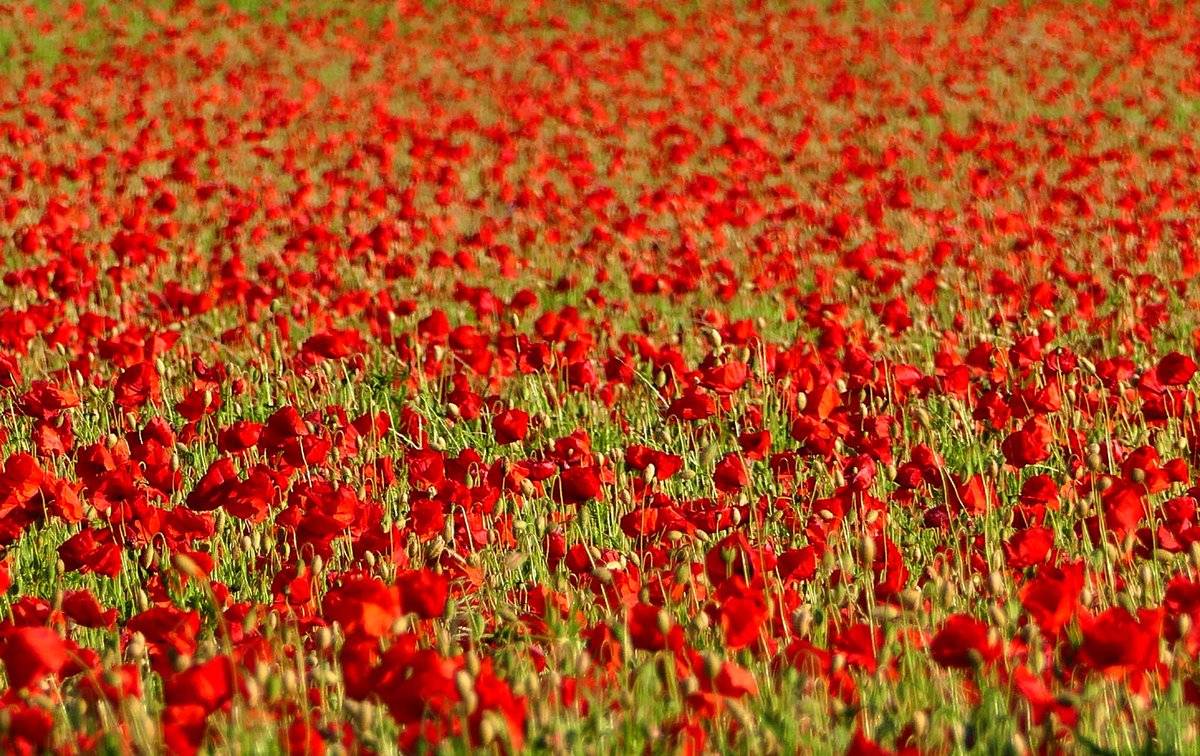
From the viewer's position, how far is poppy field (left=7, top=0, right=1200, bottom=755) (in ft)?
6.76

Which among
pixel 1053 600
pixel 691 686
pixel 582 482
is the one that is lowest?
pixel 582 482

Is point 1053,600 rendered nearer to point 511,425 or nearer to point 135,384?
point 511,425

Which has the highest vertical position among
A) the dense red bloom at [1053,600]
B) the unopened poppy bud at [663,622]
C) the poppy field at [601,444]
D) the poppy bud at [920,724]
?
the dense red bloom at [1053,600]

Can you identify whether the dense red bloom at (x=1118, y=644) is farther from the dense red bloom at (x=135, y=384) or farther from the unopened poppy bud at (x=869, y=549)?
the dense red bloom at (x=135, y=384)

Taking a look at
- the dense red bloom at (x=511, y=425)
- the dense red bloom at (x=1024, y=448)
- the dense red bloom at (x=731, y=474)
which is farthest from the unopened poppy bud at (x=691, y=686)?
the dense red bloom at (x=511, y=425)

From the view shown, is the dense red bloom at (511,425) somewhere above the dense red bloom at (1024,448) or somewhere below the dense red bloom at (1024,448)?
below

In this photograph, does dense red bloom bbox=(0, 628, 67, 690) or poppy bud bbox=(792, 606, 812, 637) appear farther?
poppy bud bbox=(792, 606, 812, 637)

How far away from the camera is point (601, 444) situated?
4.11 meters

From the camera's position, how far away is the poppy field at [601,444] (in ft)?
6.76

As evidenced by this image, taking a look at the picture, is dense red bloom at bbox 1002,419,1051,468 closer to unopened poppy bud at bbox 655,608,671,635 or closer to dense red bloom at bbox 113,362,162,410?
unopened poppy bud at bbox 655,608,671,635

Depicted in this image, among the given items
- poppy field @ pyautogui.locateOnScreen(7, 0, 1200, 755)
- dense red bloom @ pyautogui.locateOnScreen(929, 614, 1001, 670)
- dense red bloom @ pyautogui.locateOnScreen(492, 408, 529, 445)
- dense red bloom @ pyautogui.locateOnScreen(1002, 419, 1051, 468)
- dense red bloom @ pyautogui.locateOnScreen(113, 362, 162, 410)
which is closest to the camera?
dense red bloom @ pyautogui.locateOnScreen(929, 614, 1001, 670)

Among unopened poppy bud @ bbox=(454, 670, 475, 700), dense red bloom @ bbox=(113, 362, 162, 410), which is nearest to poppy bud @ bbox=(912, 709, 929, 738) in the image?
unopened poppy bud @ bbox=(454, 670, 475, 700)

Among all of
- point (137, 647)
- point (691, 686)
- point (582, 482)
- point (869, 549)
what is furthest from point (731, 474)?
point (137, 647)

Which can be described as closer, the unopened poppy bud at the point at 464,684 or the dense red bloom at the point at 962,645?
the unopened poppy bud at the point at 464,684
